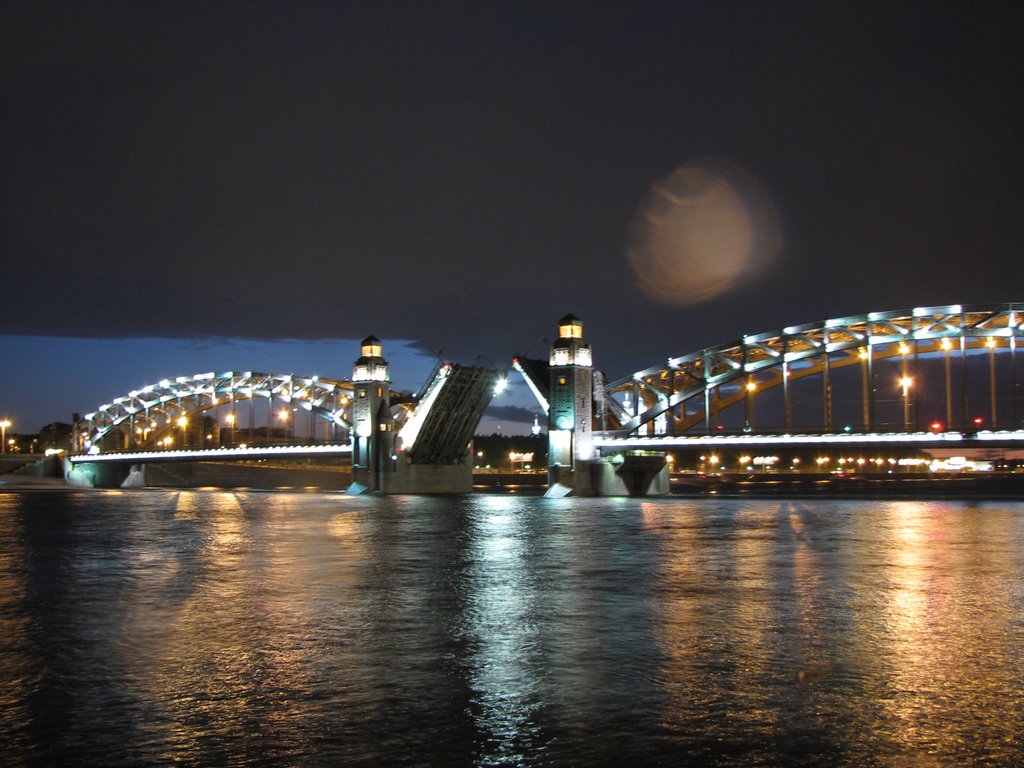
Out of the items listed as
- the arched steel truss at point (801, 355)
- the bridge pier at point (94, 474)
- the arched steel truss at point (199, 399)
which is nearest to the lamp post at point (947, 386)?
the arched steel truss at point (801, 355)

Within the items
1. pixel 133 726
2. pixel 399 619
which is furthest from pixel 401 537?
pixel 133 726

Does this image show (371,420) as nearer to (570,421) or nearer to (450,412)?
(450,412)

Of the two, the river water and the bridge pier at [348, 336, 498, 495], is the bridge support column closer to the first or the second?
the bridge pier at [348, 336, 498, 495]

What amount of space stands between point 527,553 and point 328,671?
1783cm

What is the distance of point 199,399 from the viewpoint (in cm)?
14388

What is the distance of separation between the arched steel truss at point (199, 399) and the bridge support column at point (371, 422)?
10540 millimetres

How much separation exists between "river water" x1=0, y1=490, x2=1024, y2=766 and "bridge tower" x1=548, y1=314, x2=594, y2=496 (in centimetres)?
5063

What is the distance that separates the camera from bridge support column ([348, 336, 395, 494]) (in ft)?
310

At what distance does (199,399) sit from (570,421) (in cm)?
7821

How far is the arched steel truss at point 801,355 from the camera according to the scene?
79.2 metres

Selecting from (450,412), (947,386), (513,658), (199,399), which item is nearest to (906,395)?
(947,386)

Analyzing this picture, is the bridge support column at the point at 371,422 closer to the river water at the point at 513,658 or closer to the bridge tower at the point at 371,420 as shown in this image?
the bridge tower at the point at 371,420

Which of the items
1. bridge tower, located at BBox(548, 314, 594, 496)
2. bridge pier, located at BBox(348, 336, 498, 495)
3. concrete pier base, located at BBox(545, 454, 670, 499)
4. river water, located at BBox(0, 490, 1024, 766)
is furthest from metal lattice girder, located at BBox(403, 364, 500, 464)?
river water, located at BBox(0, 490, 1024, 766)

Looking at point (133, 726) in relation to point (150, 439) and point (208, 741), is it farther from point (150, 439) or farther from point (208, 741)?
point (150, 439)
